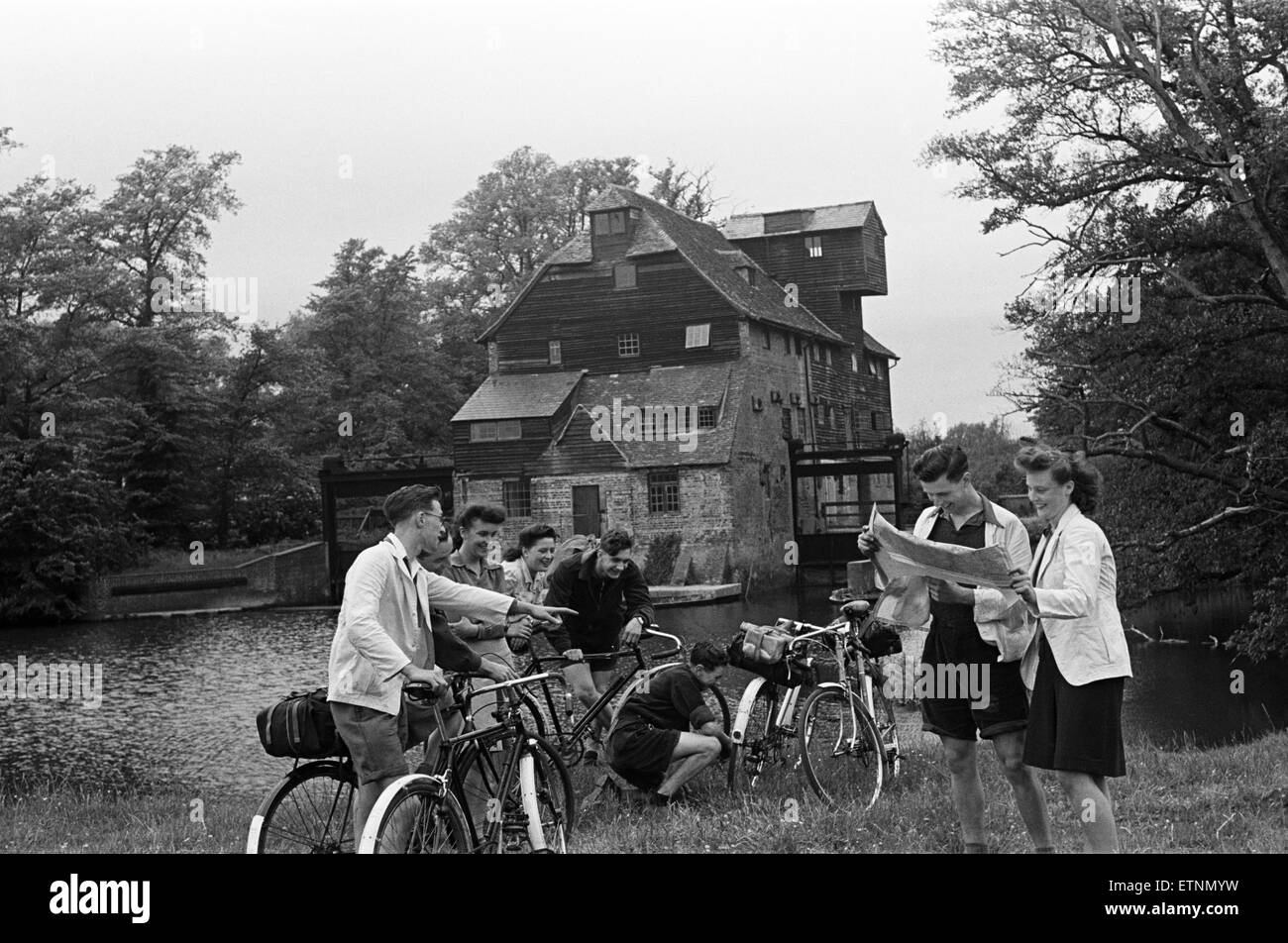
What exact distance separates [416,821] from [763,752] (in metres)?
3.30

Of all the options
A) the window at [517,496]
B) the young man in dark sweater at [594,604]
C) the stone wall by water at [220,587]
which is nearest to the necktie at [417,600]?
the young man in dark sweater at [594,604]

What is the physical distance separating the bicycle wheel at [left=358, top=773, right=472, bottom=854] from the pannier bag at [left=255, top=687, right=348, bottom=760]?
544 millimetres

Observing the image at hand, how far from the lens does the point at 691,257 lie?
158ft

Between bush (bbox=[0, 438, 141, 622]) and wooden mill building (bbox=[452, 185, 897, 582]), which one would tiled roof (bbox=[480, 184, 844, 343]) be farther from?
bush (bbox=[0, 438, 141, 622])

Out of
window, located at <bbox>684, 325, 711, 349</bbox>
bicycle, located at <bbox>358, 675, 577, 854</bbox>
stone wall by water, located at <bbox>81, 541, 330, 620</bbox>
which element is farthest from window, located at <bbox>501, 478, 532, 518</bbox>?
bicycle, located at <bbox>358, 675, 577, 854</bbox>

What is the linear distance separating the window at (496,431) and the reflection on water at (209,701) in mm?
10899

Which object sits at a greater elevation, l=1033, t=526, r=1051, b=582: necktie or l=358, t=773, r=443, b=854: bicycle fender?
l=1033, t=526, r=1051, b=582: necktie

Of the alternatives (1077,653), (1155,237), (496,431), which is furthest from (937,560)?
(496,431)

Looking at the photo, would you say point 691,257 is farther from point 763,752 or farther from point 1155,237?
point 763,752

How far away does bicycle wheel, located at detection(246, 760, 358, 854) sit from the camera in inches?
215

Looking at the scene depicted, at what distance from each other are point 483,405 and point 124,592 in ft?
43.8
